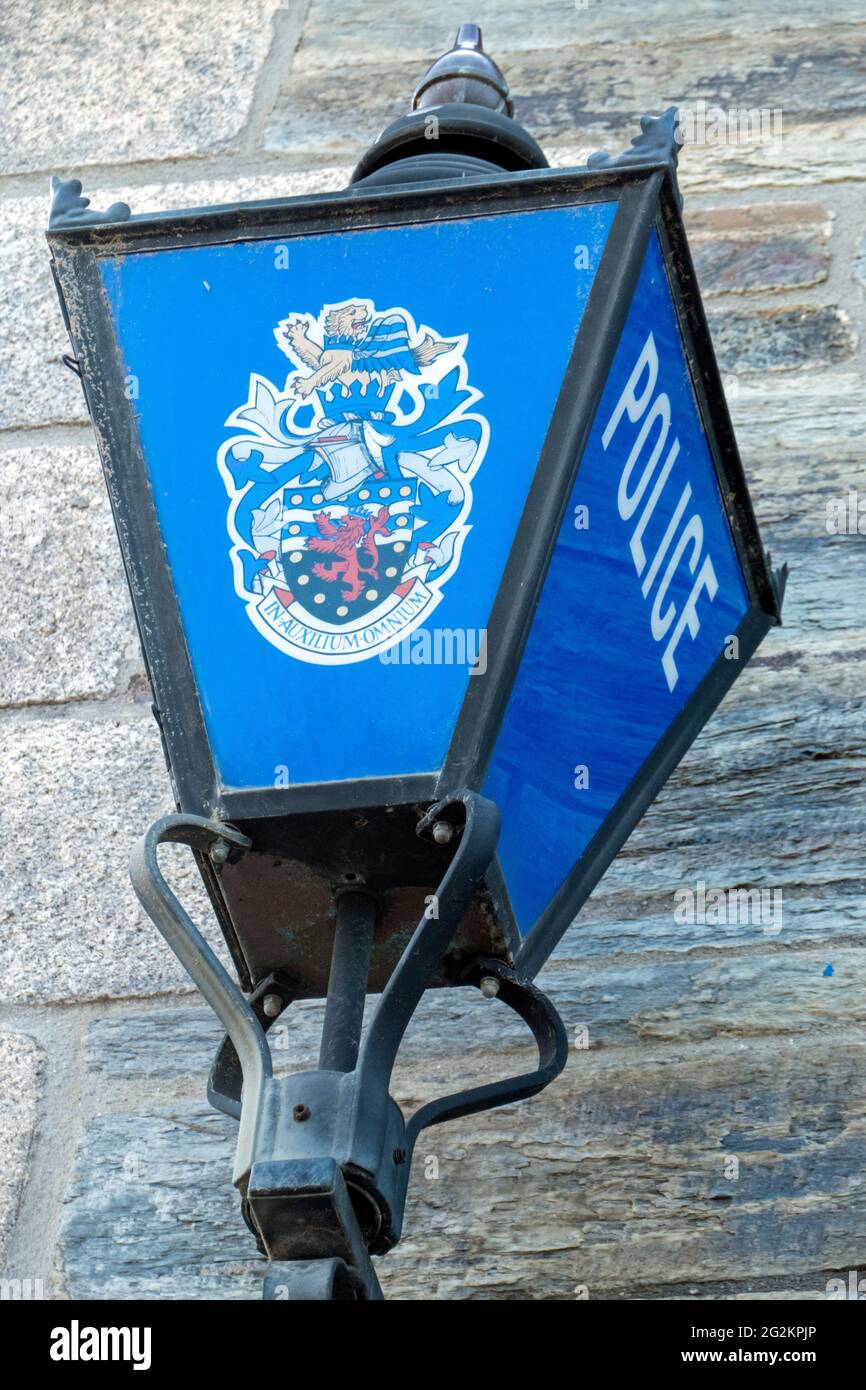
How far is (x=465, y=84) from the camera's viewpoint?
6.60 ft

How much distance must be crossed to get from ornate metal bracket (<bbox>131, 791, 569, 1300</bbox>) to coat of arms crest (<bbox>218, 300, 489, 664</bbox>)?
177 mm

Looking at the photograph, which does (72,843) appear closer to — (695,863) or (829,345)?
(695,863)

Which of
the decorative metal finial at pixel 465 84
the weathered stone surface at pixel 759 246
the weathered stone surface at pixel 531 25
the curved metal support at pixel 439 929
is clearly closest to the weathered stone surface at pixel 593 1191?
the curved metal support at pixel 439 929

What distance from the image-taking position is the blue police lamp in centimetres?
138

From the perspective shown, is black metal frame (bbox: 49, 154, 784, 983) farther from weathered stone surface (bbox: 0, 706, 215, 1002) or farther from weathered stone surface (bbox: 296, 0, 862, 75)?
weathered stone surface (bbox: 296, 0, 862, 75)

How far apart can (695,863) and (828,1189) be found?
16.2 inches

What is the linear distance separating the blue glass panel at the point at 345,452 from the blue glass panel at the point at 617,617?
0.05 metres

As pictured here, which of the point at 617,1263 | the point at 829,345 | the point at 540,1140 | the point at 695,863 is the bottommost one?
the point at 617,1263

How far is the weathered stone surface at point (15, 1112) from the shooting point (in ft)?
6.20

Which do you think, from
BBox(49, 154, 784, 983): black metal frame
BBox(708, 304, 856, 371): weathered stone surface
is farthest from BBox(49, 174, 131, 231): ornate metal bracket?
BBox(708, 304, 856, 371): weathered stone surface

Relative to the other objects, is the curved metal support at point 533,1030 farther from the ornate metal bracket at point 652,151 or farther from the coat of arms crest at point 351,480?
the ornate metal bracket at point 652,151

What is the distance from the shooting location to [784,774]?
2.12 m
